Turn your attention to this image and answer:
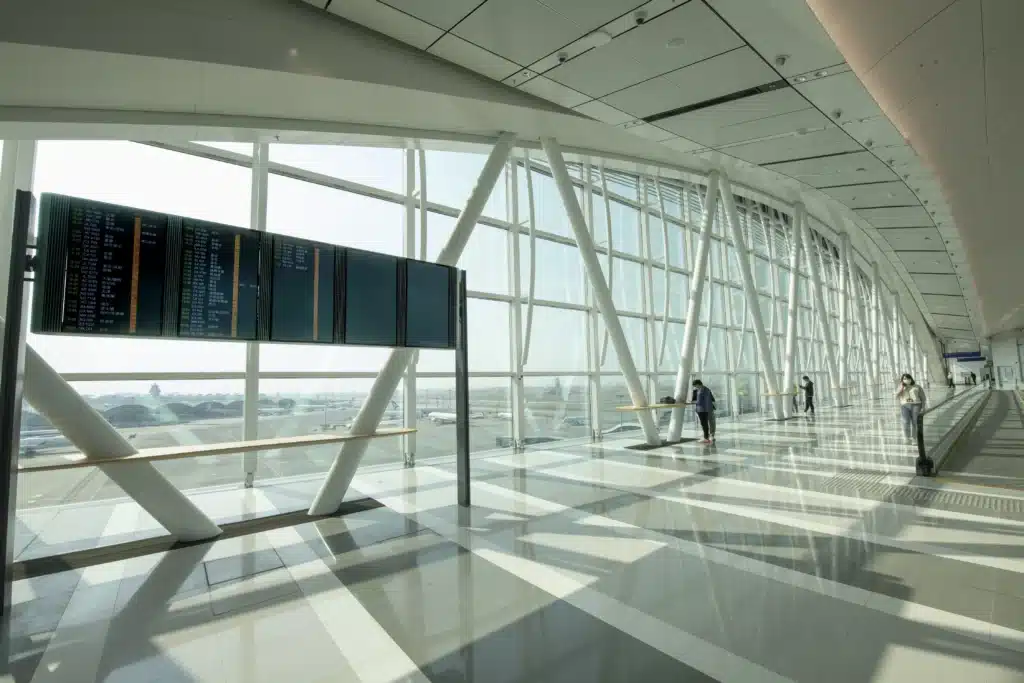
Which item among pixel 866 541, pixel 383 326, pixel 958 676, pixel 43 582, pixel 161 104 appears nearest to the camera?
pixel 958 676

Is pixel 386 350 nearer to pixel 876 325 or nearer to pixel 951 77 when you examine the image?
pixel 951 77

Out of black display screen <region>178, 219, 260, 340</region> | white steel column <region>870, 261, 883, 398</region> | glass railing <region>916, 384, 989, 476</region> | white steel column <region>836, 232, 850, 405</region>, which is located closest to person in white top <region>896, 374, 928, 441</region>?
glass railing <region>916, 384, 989, 476</region>

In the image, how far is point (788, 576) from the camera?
160 inches

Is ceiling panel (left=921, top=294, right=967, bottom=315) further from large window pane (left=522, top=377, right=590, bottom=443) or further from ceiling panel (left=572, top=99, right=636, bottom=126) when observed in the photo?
ceiling panel (left=572, top=99, right=636, bottom=126)

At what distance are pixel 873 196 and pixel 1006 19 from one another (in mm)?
7548

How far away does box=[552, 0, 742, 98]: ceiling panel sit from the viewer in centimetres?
537

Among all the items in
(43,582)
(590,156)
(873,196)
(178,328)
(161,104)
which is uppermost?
(590,156)

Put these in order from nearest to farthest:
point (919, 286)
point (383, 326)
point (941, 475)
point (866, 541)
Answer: point (866, 541), point (383, 326), point (941, 475), point (919, 286)

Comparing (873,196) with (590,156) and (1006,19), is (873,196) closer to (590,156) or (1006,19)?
(590,156)

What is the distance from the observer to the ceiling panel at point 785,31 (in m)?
5.16

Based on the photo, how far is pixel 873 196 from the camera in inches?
452

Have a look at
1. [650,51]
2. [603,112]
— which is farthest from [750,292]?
[650,51]

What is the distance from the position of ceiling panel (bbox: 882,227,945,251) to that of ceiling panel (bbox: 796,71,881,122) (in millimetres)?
9001

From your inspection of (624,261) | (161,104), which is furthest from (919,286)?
(161,104)
